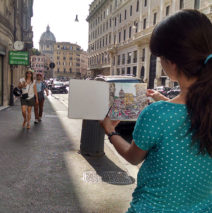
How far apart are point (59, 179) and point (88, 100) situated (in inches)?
117

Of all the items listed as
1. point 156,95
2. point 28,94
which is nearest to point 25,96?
point 28,94

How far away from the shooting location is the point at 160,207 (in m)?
1.14

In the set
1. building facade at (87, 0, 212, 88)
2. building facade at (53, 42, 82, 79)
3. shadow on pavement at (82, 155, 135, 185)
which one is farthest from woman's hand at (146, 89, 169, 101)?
building facade at (53, 42, 82, 79)

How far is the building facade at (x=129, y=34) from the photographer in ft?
109

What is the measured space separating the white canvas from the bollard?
3.79 metres

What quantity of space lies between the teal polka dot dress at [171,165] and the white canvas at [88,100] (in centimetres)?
47

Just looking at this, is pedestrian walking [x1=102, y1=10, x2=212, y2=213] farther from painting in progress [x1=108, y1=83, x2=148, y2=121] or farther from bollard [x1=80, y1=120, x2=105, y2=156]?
bollard [x1=80, y1=120, x2=105, y2=156]

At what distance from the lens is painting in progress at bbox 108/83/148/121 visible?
1750 millimetres

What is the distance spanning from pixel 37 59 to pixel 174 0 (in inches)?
5243

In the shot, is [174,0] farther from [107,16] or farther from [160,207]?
[160,207]

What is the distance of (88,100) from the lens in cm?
160

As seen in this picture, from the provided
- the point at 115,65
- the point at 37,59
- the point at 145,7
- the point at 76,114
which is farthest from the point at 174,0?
the point at 37,59

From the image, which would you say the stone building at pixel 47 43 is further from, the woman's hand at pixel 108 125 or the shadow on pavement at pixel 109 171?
the woman's hand at pixel 108 125

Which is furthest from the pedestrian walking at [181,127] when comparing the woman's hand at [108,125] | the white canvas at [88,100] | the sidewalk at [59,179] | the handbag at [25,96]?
the handbag at [25,96]
